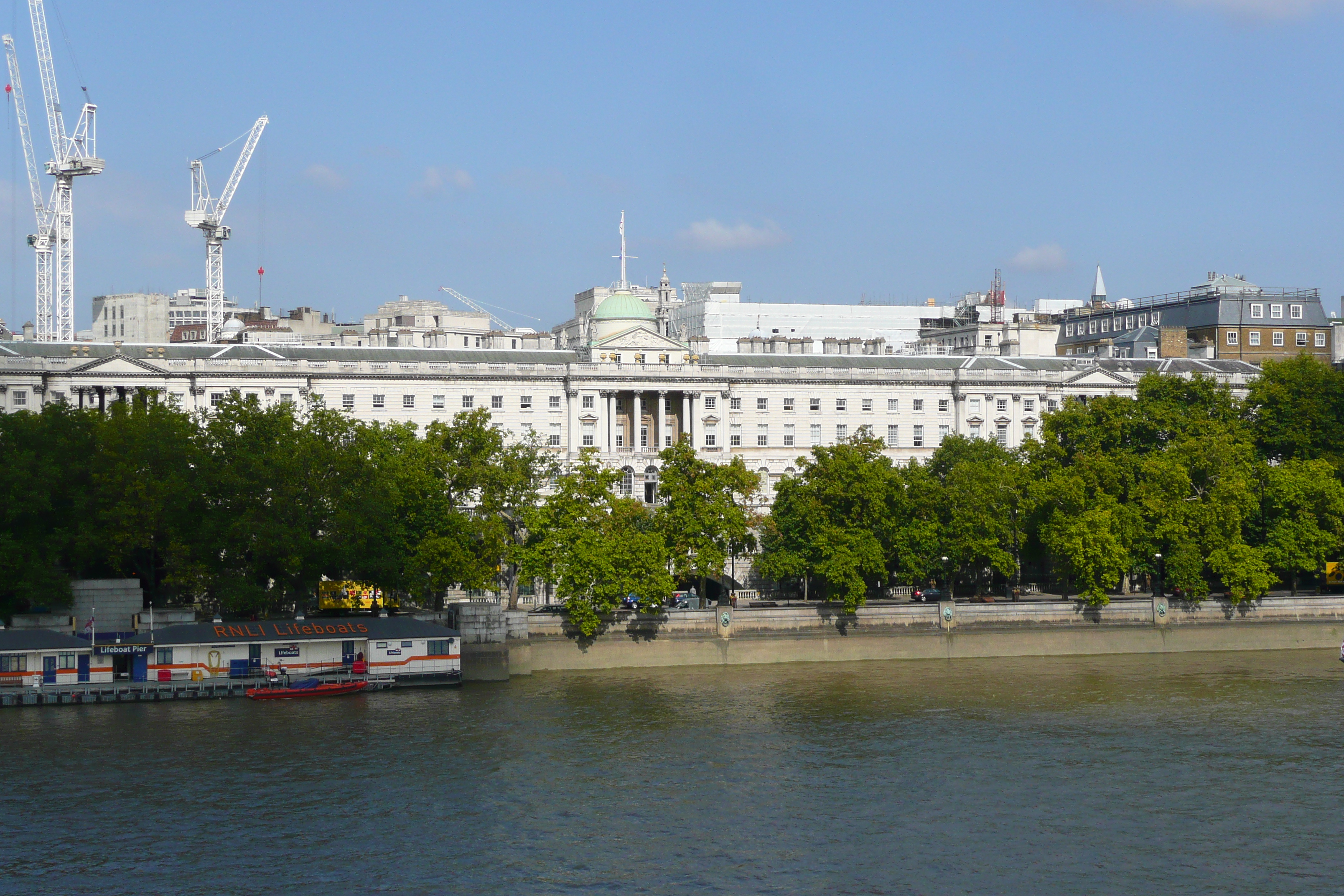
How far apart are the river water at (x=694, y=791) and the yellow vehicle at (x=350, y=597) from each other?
9.44 metres

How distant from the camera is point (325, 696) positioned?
68438 mm

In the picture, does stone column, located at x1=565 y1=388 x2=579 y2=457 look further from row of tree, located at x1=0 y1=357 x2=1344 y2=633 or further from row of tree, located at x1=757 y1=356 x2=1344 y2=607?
row of tree, located at x1=757 y1=356 x2=1344 y2=607

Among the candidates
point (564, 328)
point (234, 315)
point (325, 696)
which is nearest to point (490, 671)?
point (325, 696)

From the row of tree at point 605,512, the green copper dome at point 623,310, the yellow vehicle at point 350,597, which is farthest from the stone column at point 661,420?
the yellow vehicle at point 350,597

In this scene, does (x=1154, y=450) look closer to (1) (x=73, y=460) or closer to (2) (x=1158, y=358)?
(2) (x=1158, y=358)

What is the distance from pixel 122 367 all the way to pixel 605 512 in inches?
1579

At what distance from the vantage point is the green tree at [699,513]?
266ft

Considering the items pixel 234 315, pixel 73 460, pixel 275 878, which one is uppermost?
pixel 234 315

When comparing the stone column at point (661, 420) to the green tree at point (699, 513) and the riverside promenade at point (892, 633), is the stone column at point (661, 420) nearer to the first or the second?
the green tree at point (699, 513)

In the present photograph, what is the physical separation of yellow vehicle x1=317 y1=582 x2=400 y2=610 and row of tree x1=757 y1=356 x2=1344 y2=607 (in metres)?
19.9

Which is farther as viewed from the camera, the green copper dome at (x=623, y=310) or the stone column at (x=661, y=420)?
the green copper dome at (x=623, y=310)

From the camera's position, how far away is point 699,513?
8194 cm

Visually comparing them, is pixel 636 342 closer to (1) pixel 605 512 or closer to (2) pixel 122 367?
(1) pixel 605 512

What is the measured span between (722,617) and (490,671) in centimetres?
1214
